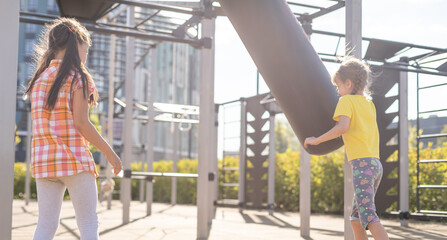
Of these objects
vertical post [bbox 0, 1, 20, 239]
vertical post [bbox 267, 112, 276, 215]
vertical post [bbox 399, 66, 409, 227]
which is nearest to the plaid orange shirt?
vertical post [bbox 0, 1, 20, 239]

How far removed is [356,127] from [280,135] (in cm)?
2597

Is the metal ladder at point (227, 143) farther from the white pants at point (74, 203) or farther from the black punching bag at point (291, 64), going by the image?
the white pants at point (74, 203)

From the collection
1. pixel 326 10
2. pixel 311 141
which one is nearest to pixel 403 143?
pixel 326 10

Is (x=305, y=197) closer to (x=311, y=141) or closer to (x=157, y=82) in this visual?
(x=311, y=141)

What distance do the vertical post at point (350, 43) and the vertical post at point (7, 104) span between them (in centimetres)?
241

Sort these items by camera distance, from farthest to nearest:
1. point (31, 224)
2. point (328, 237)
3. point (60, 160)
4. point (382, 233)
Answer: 1. point (31, 224)
2. point (328, 237)
3. point (382, 233)
4. point (60, 160)

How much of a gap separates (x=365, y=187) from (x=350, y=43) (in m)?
1.23

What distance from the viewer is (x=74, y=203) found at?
255cm

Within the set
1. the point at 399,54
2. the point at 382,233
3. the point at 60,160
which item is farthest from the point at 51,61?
the point at 399,54

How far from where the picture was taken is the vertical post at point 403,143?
7816 millimetres

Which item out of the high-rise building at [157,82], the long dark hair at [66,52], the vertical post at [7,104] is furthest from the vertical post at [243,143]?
the high-rise building at [157,82]

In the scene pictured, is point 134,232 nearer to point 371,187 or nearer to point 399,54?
point 371,187

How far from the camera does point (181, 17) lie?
6.28 meters

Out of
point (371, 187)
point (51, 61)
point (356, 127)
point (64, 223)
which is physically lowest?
point (64, 223)
